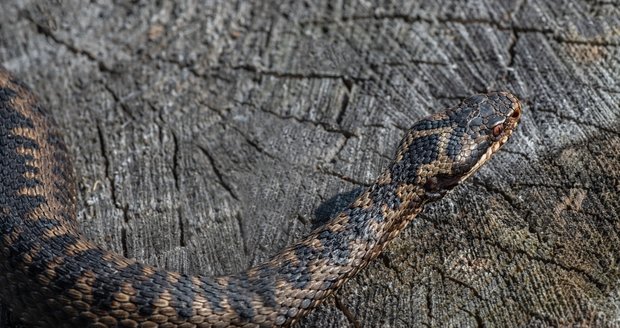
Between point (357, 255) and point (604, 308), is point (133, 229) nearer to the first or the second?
point (357, 255)

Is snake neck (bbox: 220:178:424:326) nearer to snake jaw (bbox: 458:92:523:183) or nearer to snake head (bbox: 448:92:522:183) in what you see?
snake head (bbox: 448:92:522:183)

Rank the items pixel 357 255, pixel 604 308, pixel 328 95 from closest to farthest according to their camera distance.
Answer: pixel 604 308 → pixel 357 255 → pixel 328 95

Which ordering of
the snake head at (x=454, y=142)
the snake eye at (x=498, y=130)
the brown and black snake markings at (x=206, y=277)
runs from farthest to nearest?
the snake eye at (x=498, y=130) → the snake head at (x=454, y=142) → the brown and black snake markings at (x=206, y=277)

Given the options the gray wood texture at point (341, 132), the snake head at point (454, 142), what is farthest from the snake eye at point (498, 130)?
the gray wood texture at point (341, 132)

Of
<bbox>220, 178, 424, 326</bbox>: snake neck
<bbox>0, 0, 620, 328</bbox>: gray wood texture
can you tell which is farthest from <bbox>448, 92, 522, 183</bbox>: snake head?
<bbox>220, 178, 424, 326</bbox>: snake neck

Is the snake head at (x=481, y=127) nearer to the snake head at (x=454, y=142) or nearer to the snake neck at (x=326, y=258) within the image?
the snake head at (x=454, y=142)

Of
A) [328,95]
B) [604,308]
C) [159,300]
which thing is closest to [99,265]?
[159,300]

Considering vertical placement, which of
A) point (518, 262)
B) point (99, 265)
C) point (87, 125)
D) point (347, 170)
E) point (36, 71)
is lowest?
point (518, 262)

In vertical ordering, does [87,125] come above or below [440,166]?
above
